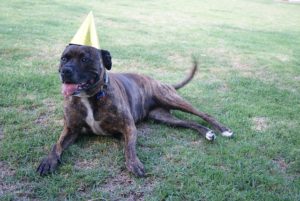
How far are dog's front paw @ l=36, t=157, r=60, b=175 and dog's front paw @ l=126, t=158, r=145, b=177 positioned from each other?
2.03 feet

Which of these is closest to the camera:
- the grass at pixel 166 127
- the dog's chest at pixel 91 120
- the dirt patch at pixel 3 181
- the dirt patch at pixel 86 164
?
the dirt patch at pixel 3 181

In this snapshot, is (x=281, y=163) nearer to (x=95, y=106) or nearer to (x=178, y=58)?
(x=95, y=106)

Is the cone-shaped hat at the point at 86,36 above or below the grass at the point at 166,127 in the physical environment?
above

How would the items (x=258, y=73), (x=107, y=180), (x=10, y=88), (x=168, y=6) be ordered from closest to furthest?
(x=107, y=180), (x=10, y=88), (x=258, y=73), (x=168, y=6)

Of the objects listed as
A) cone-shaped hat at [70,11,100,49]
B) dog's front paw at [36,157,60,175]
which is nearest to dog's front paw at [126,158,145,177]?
dog's front paw at [36,157,60,175]

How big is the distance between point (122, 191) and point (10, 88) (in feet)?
9.52

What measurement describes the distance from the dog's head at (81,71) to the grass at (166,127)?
0.58m

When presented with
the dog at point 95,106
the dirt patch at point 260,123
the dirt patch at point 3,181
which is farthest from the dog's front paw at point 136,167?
the dirt patch at point 260,123

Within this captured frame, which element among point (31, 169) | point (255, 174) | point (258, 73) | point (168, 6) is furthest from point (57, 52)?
point (168, 6)

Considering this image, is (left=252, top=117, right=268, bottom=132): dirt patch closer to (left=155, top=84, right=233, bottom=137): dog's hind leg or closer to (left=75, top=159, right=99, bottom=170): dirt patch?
(left=155, top=84, right=233, bottom=137): dog's hind leg

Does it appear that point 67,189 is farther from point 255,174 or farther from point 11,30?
point 11,30

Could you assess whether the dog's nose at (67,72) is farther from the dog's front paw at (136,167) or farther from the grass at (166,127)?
the dog's front paw at (136,167)

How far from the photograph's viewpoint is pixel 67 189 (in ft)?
10.4

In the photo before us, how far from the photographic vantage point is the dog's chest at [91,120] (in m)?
3.94
